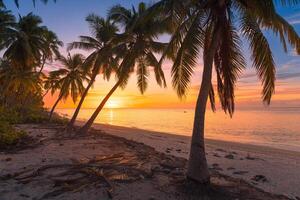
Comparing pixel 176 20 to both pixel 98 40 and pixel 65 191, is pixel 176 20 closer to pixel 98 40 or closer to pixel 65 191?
pixel 65 191

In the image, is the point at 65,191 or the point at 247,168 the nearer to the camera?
the point at 65,191

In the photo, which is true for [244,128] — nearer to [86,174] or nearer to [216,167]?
[216,167]

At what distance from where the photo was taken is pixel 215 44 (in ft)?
27.3

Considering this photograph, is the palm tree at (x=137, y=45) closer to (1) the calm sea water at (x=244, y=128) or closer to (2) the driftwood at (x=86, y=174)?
(2) the driftwood at (x=86, y=174)

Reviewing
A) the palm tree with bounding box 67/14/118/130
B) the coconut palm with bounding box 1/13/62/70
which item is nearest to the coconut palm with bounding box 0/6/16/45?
the coconut palm with bounding box 1/13/62/70

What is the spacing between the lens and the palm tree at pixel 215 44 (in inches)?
328

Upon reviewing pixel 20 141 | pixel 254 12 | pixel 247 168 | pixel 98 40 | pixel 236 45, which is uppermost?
pixel 98 40

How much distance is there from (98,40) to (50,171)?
1387cm

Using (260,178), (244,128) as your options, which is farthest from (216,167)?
(244,128)

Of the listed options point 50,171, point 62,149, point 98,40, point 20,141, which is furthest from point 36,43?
point 50,171

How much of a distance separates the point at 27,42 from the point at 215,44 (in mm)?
22045

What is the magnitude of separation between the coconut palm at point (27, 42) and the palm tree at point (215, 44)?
65.4ft

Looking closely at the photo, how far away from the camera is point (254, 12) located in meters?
8.62

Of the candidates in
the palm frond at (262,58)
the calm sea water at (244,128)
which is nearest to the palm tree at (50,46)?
the calm sea water at (244,128)
